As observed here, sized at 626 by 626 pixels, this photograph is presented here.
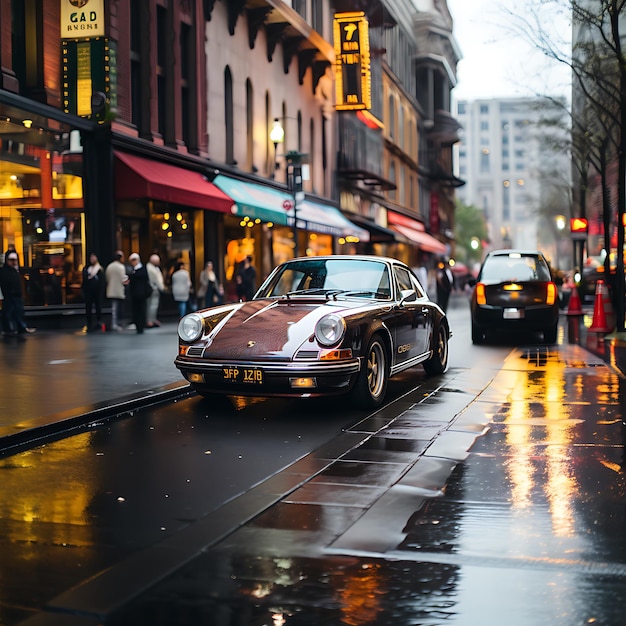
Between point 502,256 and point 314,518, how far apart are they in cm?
1415

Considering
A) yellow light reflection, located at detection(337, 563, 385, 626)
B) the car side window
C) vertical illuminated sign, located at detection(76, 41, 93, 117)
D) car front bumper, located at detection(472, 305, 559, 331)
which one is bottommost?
yellow light reflection, located at detection(337, 563, 385, 626)

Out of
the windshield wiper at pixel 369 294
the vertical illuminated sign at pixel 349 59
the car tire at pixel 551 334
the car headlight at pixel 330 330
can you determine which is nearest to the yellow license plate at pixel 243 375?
the car headlight at pixel 330 330

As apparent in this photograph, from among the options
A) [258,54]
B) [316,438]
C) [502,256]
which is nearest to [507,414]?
[316,438]

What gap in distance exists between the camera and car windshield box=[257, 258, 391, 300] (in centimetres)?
1049

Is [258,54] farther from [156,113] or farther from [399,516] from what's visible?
[399,516]

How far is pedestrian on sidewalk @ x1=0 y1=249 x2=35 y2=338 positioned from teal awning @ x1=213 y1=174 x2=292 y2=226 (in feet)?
27.8

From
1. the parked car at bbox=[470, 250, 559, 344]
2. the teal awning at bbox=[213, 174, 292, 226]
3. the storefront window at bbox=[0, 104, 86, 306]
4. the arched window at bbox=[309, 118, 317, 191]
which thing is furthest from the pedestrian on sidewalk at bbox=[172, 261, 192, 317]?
the arched window at bbox=[309, 118, 317, 191]

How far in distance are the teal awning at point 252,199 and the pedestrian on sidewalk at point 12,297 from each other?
8472mm

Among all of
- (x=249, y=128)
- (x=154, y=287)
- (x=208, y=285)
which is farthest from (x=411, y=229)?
(x=154, y=287)

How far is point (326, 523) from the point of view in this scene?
5.12m

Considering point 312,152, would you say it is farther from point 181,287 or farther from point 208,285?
point 181,287

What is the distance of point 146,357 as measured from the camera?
14.2 m

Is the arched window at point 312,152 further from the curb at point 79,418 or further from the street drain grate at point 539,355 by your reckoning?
the curb at point 79,418

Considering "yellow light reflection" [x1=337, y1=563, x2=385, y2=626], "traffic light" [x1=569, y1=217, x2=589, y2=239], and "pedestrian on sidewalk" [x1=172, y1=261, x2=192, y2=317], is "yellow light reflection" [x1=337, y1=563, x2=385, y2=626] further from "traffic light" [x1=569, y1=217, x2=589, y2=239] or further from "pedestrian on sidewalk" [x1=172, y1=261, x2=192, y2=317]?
"traffic light" [x1=569, y1=217, x2=589, y2=239]
